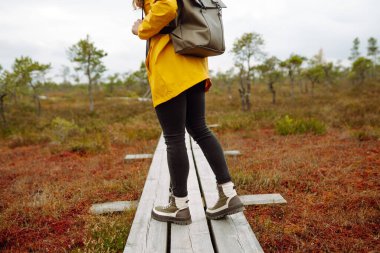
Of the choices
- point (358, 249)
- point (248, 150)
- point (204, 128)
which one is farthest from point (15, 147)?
point (358, 249)

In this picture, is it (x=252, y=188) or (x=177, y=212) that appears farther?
(x=252, y=188)

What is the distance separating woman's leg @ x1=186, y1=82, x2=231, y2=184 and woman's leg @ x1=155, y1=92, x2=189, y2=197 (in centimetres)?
13

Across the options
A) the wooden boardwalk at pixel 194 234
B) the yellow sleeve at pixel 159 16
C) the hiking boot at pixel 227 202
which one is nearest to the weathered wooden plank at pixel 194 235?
the wooden boardwalk at pixel 194 234

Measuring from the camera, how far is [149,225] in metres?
2.30

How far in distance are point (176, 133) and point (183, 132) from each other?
6cm

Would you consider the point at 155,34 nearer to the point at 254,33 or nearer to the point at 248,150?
the point at 248,150

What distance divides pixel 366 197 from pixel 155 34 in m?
2.68

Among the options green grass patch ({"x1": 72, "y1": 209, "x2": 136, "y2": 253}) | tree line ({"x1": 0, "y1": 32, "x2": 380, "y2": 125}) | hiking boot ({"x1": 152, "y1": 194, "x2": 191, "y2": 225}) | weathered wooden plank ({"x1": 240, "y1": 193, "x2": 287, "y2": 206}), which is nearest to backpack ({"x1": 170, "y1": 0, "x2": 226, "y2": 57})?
hiking boot ({"x1": 152, "y1": 194, "x2": 191, "y2": 225})

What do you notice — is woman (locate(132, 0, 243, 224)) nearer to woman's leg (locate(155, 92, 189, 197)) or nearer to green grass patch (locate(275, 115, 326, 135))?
woman's leg (locate(155, 92, 189, 197))

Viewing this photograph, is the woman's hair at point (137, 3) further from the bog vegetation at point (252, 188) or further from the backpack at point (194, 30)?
→ the bog vegetation at point (252, 188)

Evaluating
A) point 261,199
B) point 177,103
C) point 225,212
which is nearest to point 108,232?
point 225,212

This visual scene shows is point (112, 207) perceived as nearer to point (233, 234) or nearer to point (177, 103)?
point (233, 234)

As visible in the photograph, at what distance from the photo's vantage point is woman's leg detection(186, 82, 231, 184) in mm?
2176

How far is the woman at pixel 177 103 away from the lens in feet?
6.41
